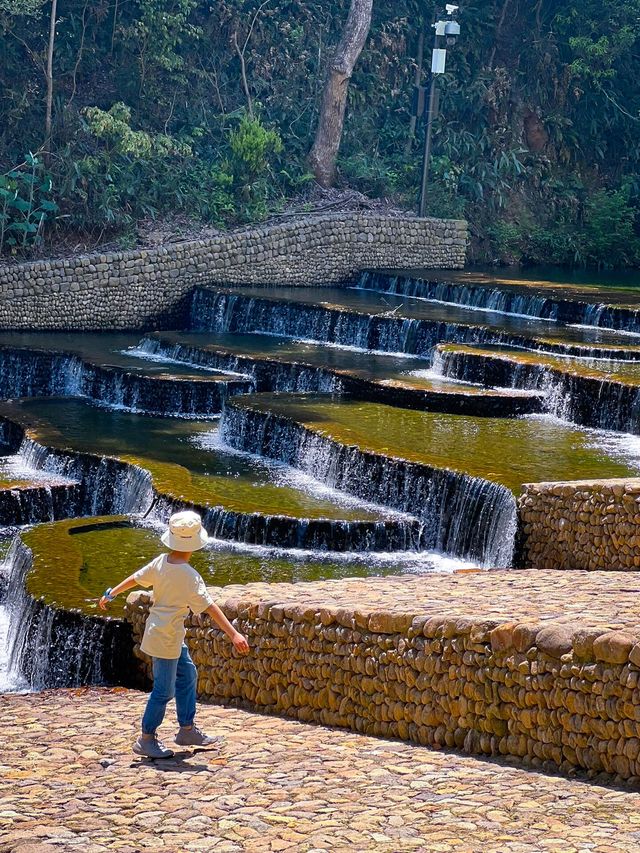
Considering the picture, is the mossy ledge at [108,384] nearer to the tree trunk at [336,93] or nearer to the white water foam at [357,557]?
the white water foam at [357,557]

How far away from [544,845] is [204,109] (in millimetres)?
25789

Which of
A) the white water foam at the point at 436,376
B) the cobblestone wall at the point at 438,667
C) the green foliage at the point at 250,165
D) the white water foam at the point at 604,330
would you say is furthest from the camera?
the green foliage at the point at 250,165

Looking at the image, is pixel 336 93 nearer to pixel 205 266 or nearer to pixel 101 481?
pixel 205 266

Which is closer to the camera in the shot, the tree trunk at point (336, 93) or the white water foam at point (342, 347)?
the white water foam at point (342, 347)

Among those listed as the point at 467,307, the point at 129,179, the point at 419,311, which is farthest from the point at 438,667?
the point at 129,179

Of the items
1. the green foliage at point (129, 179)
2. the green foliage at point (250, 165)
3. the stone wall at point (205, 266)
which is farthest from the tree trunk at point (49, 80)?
the green foliage at point (250, 165)

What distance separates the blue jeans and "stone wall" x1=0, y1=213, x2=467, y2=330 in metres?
16.6

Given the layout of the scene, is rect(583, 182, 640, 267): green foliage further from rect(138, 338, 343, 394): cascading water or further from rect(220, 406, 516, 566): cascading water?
rect(220, 406, 516, 566): cascading water

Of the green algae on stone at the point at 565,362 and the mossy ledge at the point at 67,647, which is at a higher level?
the green algae on stone at the point at 565,362

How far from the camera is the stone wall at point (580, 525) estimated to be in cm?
1152

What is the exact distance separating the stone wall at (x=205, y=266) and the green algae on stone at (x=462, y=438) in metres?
7.27

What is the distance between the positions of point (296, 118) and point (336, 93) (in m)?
1.50

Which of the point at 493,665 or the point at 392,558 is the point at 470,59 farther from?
the point at 493,665

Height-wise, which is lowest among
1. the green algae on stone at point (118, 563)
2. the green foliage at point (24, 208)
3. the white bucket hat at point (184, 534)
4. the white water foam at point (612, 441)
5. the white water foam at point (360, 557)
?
the green algae on stone at point (118, 563)
